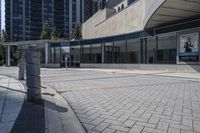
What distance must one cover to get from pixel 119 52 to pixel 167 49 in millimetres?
9689

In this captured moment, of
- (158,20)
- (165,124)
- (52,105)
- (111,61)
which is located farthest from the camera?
(111,61)

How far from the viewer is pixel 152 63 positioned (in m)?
30.5

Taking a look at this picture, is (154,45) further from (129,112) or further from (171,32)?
(129,112)

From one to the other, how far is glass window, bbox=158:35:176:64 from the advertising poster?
90.2 inches

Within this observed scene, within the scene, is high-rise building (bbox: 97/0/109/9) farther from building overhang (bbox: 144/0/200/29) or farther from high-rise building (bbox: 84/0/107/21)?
building overhang (bbox: 144/0/200/29)

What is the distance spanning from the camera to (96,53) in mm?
41344

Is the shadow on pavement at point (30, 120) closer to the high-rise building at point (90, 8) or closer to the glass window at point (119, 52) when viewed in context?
the glass window at point (119, 52)

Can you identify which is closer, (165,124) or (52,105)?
(165,124)

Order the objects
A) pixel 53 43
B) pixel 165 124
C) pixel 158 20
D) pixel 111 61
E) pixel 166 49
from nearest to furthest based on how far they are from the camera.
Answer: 1. pixel 165 124
2. pixel 158 20
3. pixel 166 49
4. pixel 111 61
5. pixel 53 43

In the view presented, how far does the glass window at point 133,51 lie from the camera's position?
111 ft

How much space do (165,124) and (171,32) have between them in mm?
23170

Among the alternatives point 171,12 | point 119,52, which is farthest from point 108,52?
point 171,12

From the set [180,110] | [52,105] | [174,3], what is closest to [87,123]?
[52,105]

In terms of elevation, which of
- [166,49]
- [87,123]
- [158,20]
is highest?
[158,20]
